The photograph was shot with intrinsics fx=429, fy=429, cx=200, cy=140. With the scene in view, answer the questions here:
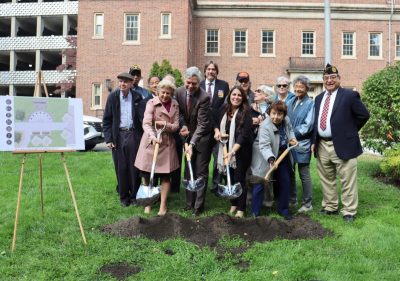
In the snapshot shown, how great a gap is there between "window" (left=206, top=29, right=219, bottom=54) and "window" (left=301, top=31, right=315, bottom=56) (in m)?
5.85

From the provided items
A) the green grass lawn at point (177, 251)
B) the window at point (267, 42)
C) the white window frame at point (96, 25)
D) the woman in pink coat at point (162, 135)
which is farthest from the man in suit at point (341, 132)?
the window at point (267, 42)

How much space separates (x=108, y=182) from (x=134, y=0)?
20.8 metres

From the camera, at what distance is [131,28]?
87.4 ft

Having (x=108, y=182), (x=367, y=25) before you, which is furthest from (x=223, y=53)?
(x=108, y=182)

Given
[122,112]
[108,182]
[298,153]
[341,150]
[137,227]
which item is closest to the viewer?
[137,227]

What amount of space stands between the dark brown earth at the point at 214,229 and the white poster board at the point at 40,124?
3.91ft

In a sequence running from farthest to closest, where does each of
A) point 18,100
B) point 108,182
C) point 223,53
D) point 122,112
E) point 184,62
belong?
1. point 223,53
2. point 184,62
3. point 108,182
4. point 122,112
5. point 18,100

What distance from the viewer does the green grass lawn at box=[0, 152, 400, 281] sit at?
12.7ft

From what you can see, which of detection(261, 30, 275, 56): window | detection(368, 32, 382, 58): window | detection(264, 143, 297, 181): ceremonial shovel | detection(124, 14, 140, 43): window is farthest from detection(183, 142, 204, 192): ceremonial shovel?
detection(368, 32, 382, 58): window

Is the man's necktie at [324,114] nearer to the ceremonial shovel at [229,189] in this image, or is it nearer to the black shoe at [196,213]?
the ceremonial shovel at [229,189]

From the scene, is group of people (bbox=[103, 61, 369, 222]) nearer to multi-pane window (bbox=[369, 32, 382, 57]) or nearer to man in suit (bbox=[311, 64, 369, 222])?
man in suit (bbox=[311, 64, 369, 222])

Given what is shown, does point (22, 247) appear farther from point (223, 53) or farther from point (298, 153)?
point (223, 53)

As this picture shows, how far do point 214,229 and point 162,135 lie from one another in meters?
1.55

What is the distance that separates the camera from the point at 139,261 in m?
4.20
